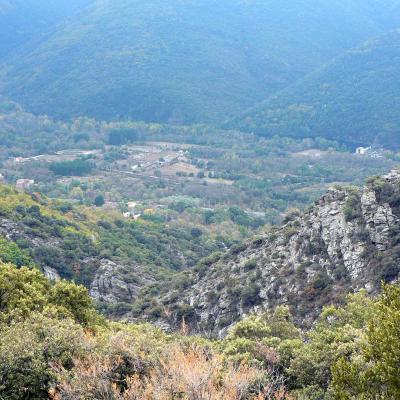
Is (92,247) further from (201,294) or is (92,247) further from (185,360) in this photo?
(185,360)

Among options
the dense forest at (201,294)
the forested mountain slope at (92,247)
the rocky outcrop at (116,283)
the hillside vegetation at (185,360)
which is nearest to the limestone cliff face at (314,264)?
the dense forest at (201,294)

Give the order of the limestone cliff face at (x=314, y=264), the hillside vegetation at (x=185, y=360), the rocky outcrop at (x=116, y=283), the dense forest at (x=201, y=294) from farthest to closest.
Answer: the rocky outcrop at (x=116, y=283) → the limestone cliff face at (x=314, y=264) → the dense forest at (x=201, y=294) → the hillside vegetation at (x=185, y=360)

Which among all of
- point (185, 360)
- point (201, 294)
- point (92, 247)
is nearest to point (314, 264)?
point (201, 294)

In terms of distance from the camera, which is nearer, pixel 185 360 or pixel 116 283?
pixel 185 360

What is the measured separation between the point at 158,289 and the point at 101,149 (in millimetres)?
134082

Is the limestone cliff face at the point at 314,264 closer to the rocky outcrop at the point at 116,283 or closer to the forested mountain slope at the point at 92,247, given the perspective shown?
the rocky outcrop at the point at 116,283

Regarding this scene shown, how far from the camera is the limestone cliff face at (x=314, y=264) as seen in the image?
122 ft

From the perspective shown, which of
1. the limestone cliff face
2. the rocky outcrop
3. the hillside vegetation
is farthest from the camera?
the rocky outcrop

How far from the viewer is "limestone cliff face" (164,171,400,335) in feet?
122

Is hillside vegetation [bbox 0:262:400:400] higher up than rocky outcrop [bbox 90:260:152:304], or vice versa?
hillside vegetation [bbox 0:262:400:400]

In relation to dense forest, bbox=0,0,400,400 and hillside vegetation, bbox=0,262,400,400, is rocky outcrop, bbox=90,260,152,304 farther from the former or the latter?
hillside vegetation, bbox=0,262,400,400

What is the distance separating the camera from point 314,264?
131 feet

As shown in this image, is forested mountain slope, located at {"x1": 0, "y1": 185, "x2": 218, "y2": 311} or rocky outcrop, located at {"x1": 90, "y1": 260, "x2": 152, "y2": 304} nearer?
rocky outcrop, located at {"x1": 90, "y1": 260, "x2": 152, "y2": 304}

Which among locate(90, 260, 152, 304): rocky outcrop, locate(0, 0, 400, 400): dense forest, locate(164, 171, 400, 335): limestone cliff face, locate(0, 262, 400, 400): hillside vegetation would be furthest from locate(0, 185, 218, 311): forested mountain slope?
locate(0, 262, 400, 400): hillside vegetation
